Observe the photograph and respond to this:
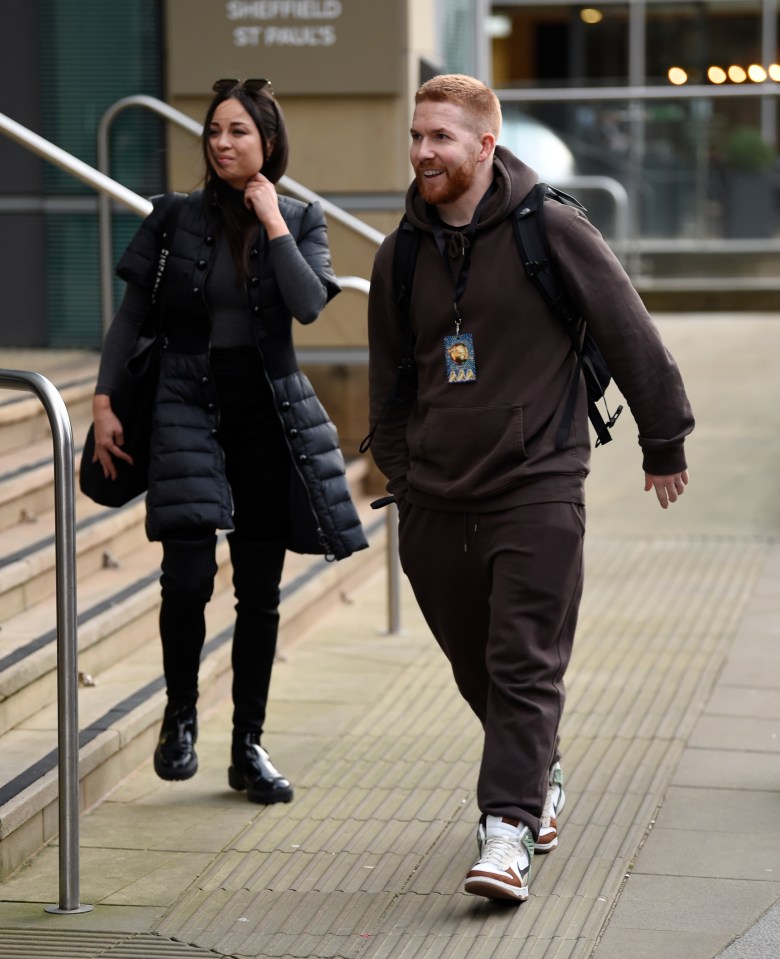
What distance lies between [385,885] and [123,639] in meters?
1.79

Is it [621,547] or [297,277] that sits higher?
[297,277]

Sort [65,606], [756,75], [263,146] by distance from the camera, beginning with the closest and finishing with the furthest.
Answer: [65,606] < [263,146] < [756,75]

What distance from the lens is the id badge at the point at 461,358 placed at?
3.96 m

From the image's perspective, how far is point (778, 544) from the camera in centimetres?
879

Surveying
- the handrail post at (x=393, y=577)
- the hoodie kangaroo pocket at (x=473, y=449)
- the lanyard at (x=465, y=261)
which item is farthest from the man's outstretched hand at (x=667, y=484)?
the handrail post at (x=393, y=577)

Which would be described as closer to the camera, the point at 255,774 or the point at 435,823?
the point at 435,823

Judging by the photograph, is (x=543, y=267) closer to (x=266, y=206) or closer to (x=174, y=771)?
(x=266, y=206)

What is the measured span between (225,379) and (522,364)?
0.91m

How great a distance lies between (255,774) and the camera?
4.73m

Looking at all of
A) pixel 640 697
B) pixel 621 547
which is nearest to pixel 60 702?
pixel 640 697

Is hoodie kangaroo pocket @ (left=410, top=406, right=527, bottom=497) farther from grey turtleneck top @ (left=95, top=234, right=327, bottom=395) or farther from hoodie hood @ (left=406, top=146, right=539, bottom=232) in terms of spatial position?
grey turtleneck top @ (left=95, top=234, right=327, bottom=395)

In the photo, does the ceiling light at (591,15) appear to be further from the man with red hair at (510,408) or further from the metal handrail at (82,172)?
the man with red hair at (510,408)

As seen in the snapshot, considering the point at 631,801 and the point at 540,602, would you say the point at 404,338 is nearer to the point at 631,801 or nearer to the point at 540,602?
the point at 540,602

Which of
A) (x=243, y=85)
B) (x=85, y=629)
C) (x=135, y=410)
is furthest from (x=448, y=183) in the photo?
(x=85, y=629)
